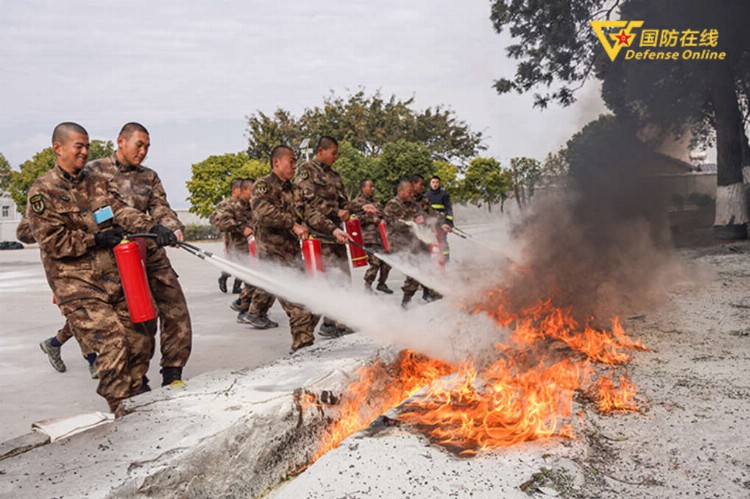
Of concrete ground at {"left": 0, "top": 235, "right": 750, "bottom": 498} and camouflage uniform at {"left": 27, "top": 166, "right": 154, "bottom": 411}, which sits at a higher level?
camouflage uniform at {"left": 27, "top": 166, "right": 154, "bottom": 411}

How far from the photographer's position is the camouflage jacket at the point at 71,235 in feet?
12.0

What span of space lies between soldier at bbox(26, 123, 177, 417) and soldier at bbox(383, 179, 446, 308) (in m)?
5.51

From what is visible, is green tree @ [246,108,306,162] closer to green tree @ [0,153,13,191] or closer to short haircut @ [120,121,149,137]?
green tree @ [0,153,13,191]

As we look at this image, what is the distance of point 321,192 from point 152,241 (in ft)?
7.65

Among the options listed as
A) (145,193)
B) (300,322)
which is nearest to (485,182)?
(300,322)

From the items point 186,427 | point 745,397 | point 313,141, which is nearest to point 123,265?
point 186,427

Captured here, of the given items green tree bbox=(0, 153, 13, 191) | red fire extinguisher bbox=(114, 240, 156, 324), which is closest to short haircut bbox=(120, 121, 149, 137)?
red fire extinguisher bbox=(114, 240, 156, 324)

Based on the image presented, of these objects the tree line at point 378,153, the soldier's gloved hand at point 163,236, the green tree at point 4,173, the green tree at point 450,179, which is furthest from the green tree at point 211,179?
the soldier's gloved hand at point 163,236

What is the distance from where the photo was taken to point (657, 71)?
15.7 metres

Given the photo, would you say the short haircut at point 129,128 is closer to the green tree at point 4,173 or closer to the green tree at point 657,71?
the green tree at point 657,71

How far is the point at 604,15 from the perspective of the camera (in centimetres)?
1616

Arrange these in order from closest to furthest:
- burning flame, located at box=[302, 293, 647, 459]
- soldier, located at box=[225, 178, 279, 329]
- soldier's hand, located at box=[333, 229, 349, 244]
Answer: burning flame, located at box=[302, 293, 647, 459] < soldier's hand, located at box=[333, 229, 349, 244] < soldier, located at box=[225, 178, 279, 329]

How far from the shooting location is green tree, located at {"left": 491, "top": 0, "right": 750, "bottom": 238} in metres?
13.8

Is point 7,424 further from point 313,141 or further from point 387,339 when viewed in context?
point 313,141
